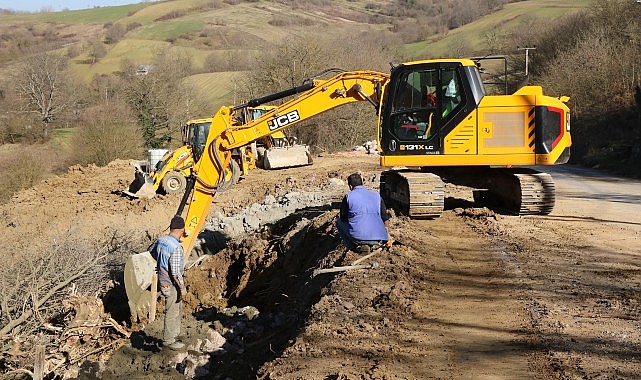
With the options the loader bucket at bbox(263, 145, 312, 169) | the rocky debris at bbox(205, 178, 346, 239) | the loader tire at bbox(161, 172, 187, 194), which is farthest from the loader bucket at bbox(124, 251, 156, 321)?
the loader bucket at bbox(263, 145, 312, 169)

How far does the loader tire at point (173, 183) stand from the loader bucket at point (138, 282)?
36.9 ft

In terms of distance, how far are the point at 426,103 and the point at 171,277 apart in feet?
16.0

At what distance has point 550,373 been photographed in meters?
4.83

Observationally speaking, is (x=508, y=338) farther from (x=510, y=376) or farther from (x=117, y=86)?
(x=117, y=86)

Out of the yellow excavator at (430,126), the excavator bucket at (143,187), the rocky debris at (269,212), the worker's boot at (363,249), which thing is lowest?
the excavator bucket at (143,187)

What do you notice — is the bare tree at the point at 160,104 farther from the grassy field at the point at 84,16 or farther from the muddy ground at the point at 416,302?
the grassy field at the point at 84,16

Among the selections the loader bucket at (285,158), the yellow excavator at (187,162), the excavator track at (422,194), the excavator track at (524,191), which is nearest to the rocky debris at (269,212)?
the yellow excavator at (187,162)

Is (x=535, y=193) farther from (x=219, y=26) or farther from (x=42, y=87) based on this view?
(x=219, y=26)

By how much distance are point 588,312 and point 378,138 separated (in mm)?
4936

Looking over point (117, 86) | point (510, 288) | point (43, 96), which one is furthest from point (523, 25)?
point (510, 288)

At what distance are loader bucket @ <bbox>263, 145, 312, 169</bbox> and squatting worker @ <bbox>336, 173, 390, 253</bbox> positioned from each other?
15229 millimetres

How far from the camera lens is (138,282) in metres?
9.48

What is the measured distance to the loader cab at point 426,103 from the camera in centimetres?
996

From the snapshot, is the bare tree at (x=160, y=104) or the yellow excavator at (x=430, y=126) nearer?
the yellow excavator at (x=430, y=126)
